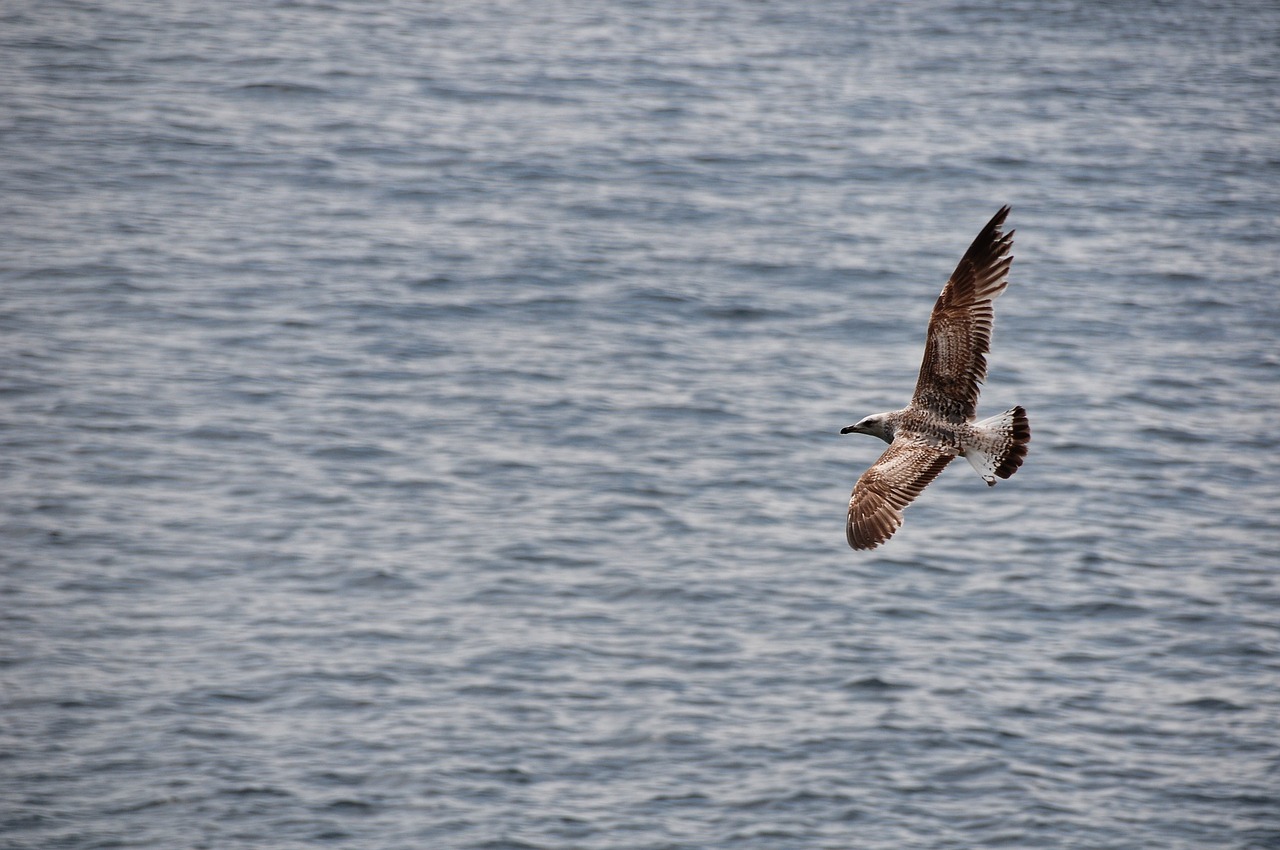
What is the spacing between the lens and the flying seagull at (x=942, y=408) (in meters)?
12.8

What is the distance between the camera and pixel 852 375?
35.6 m

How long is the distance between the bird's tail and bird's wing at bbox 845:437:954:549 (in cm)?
33

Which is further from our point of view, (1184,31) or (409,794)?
(1184,31)

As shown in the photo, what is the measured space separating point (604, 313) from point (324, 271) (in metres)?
7.42

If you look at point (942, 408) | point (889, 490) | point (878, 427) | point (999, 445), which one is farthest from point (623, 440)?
point (999, 445)

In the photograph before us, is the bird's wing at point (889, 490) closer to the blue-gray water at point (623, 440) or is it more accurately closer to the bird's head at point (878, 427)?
the bird's head at point (878, 427)

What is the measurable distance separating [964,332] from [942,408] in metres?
0.63

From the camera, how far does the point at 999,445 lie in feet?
40.6

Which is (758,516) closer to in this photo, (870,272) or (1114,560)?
(1114,560)

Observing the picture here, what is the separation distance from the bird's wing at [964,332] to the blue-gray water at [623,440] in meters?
12.1

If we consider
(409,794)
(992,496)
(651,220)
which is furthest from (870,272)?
(409,794)

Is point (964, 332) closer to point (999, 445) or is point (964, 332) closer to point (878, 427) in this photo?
point (878, 427)

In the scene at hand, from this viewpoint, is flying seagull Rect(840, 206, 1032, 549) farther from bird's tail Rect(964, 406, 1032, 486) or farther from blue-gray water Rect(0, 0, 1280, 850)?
blue-gray water Rect(0, 0, 1280, 850)

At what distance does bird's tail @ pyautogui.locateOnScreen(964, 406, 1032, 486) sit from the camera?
1222cm
